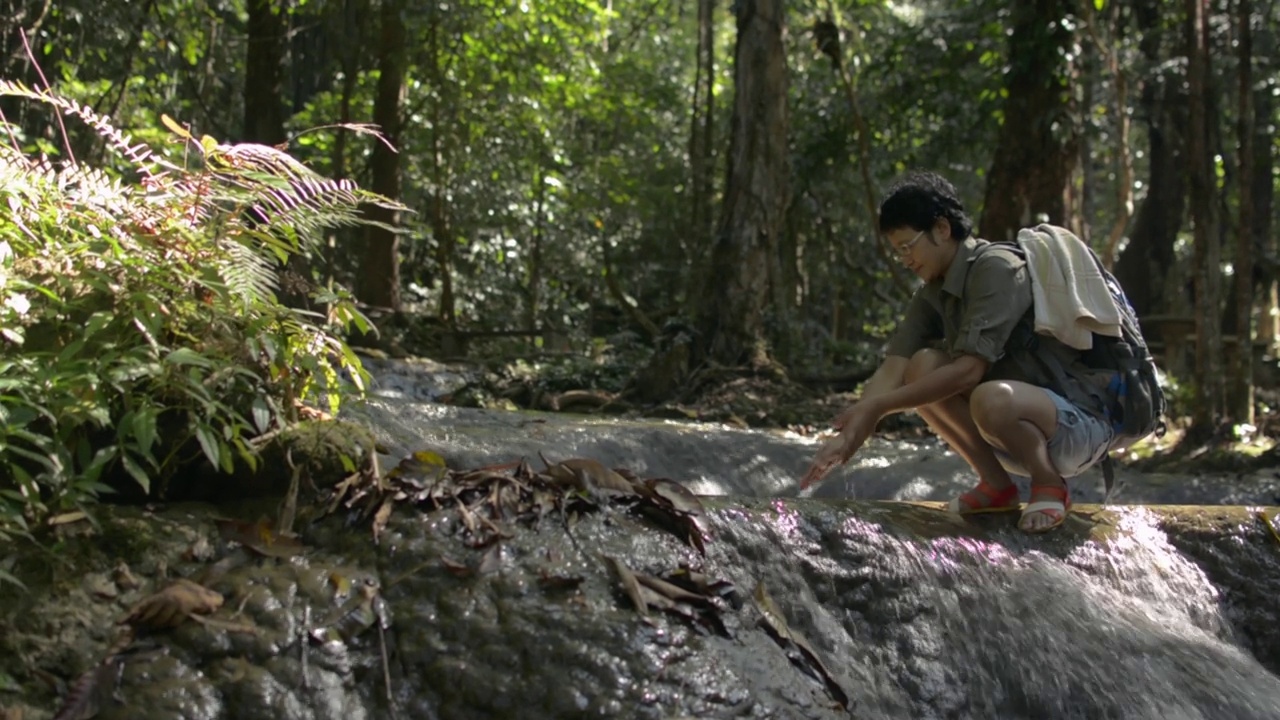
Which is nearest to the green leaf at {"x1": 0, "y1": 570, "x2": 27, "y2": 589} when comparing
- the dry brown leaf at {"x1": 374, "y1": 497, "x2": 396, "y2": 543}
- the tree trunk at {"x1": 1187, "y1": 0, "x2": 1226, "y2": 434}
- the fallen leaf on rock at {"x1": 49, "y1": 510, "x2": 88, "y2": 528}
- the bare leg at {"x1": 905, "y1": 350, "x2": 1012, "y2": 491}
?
the fallen leaf on rock at {"x1": 49, "y1": 510, "x2": 88, "y2": 528}

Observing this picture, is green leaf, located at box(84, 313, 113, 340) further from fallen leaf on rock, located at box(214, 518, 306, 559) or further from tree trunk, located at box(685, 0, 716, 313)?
tree trunk, located at box(685, 0, 716, 313)

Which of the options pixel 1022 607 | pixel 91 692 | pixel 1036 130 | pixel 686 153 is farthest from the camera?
pixel 686 153

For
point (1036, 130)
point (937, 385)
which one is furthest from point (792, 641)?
point (1036, 130)

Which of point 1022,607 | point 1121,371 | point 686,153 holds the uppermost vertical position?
point 686,153

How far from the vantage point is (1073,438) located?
400cm

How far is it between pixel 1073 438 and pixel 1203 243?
612 cm

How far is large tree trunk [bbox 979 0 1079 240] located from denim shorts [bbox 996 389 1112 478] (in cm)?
631

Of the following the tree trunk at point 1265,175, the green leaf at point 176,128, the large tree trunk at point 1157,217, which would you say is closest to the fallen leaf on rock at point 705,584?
the green leaf at point 176,128

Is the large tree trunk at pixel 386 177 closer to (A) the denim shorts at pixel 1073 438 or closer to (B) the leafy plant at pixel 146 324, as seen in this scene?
(B) the leafy plant at pixel 146 324

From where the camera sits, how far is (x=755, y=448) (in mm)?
7078

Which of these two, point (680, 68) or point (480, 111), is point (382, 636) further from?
point (680, 68)

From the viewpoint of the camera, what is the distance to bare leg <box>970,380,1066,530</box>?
3928mm

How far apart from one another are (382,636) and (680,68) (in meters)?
20.9

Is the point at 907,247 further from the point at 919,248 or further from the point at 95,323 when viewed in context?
the point at 95,323
